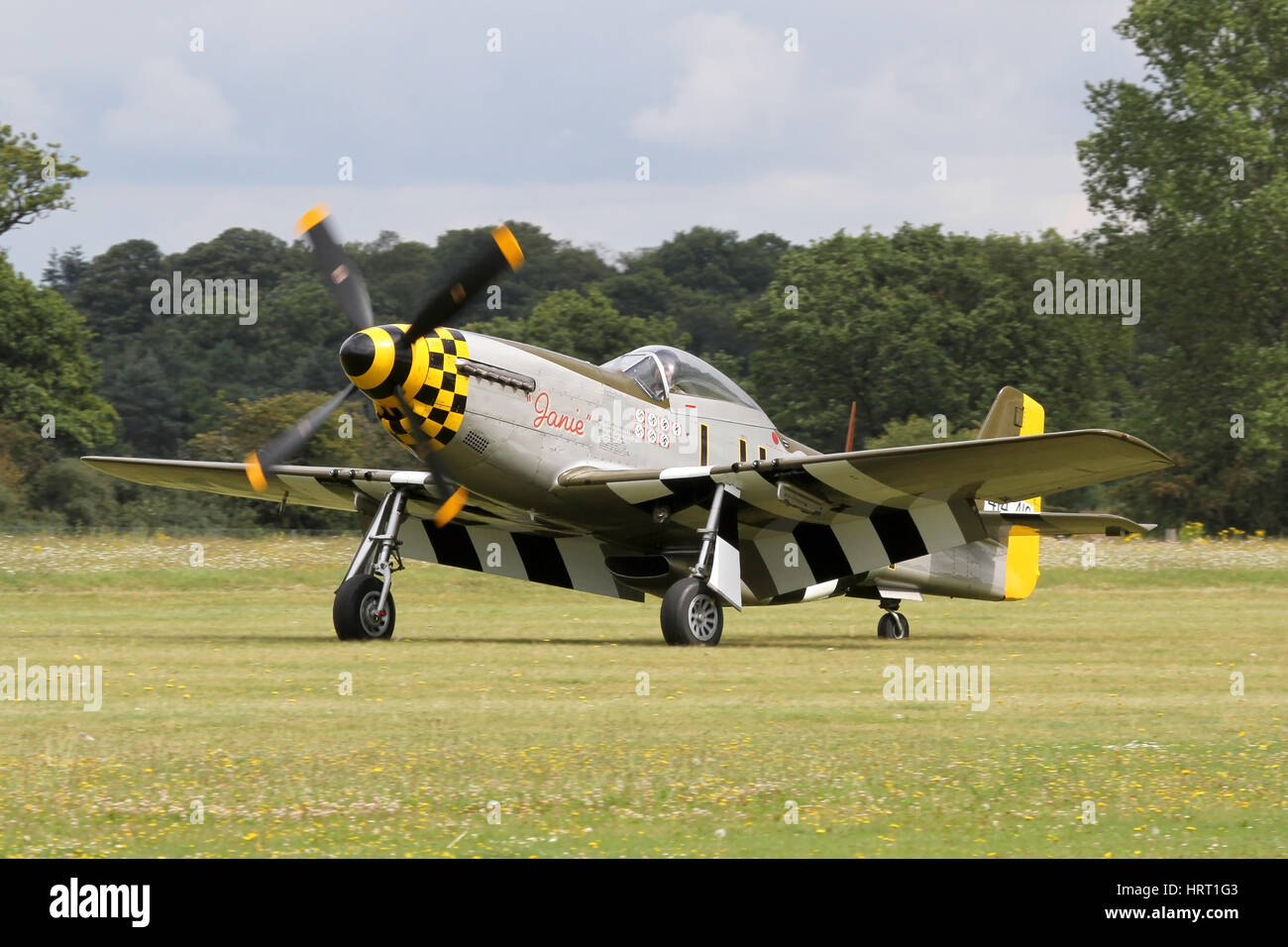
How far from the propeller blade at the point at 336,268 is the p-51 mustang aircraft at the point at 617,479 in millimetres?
18

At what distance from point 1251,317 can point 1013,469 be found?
4563 centimetres

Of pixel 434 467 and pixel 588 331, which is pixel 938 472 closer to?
pixel 434 467

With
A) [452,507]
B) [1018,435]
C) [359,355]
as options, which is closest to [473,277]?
[359,355]

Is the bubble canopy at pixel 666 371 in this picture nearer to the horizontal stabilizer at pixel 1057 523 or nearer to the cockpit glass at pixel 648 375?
the cockpit glass at pixel 648 375

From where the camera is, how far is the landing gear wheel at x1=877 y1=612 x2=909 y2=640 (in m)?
20.8

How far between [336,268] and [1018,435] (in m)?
9.40

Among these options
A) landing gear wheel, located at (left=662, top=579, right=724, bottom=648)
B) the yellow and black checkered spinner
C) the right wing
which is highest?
the yellow and black checkered spinner

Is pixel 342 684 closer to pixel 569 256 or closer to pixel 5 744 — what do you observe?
pixel 5 744

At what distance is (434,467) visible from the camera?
16.4 metres

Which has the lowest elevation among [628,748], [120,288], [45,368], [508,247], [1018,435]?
[628,748]

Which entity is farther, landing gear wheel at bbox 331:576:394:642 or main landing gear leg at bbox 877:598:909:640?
main landing gear leg at bbox 877:598:909:640

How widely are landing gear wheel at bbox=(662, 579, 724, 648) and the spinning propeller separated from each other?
2.42 m

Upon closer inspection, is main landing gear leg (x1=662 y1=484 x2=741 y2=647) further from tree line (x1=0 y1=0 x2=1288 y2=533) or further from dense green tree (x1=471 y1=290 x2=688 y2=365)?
dense green tree (x1=471 y1=290 x2=688 y2=365)

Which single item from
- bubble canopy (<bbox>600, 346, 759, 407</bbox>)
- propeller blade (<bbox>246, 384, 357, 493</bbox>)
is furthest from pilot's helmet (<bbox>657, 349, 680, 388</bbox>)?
propeller blade (<bbox>246, 384, 357, 493</bbox>)
